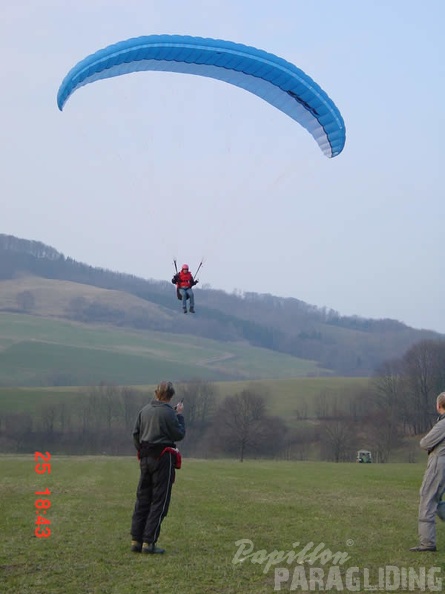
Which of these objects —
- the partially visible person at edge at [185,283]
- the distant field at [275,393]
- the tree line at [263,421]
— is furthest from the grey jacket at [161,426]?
the distant field at [275,393]

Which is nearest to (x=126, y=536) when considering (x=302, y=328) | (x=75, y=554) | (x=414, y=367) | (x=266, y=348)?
(x=75, y=554)

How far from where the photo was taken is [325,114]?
1580 cm

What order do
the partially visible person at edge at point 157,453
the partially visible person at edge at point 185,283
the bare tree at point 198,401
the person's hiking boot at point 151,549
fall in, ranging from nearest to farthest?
the person's hiking boot at point 151,549 < the partially visible person at edge at point 157,453 < the partially visible person at edge at point 185,283 < the bare tree at point 198,401

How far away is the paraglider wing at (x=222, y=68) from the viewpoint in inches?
574

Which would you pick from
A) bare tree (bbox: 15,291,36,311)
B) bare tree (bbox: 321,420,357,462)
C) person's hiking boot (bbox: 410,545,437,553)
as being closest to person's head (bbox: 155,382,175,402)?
person's hiking boot (bbox: 410,545,437,553)

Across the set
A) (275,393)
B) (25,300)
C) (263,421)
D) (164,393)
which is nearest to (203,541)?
(164,393)

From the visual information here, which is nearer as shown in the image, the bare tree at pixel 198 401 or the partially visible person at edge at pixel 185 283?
the partially visible person at edge at pixel 185 283

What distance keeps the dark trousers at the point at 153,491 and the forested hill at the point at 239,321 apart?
454ft

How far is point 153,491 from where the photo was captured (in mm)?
9406

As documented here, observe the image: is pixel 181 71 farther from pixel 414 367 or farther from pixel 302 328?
pixel 302 328

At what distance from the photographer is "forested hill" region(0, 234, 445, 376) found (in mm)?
153250

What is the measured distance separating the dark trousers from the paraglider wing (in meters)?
8.42

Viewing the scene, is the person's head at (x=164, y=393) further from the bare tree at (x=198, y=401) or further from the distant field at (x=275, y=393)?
the distant field at (x=275, y=393)

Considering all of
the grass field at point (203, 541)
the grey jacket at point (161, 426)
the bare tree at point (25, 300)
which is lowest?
the grass field at point (203, 541)
